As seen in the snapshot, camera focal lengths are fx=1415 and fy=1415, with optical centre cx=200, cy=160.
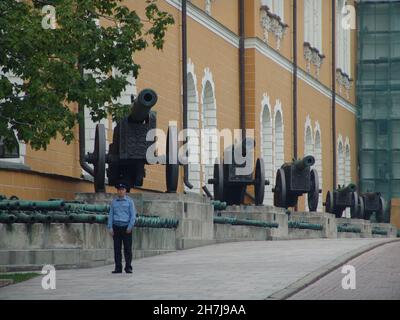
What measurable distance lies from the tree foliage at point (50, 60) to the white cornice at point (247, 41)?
59.5 feet

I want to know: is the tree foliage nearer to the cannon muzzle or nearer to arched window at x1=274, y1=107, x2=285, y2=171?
the cannon muzzle

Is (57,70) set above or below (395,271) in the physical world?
above

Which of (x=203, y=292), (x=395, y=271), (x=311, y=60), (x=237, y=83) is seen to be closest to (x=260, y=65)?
(x=237, y=83)

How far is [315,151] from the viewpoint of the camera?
198 ft

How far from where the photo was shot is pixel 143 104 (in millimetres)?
24625

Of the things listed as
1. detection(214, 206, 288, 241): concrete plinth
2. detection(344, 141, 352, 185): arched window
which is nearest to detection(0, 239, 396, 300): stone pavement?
detection(214, 206, 288, 241): concrete plinth

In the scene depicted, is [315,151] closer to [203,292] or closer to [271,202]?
[271,202]

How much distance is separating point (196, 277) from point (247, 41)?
90.4 ft

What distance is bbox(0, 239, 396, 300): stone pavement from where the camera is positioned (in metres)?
16.5

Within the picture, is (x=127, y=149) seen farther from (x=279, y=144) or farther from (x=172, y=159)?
(x=279, y=144)

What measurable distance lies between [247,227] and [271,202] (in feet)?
54.8

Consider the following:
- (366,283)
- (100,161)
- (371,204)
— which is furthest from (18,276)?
(371,204)

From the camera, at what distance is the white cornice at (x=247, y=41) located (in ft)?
130
